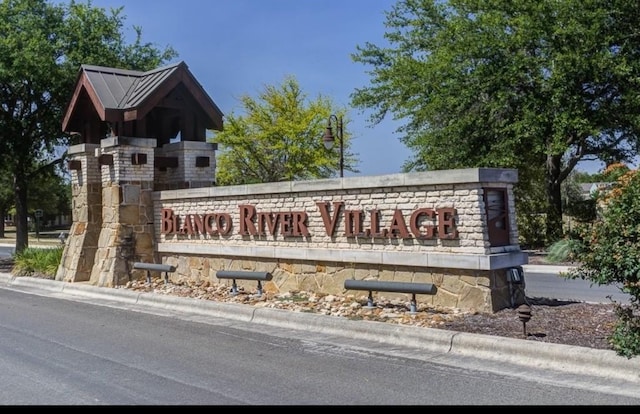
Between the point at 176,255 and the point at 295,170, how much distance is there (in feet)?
73.9

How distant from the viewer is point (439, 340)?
26.5 feet

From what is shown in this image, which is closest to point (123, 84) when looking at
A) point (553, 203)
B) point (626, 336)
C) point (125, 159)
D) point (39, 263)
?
point (125, 159)

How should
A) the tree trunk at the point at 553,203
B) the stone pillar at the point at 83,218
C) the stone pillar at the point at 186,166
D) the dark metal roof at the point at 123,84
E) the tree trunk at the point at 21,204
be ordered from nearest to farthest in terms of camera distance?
the dark metal roof at the point at 123,84 → the stone pillar at the point at 83,218 → the stone pillar at the point at 186,166 → the tree trunk at the point at 21,204 → the tree trunk at the point at 553,203

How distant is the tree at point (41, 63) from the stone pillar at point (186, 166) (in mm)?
6001

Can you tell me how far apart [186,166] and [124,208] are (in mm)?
2011

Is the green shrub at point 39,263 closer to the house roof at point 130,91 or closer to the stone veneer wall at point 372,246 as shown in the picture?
the house roof at point 130,91

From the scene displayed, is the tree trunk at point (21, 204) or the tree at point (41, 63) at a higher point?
the tree at point (41, 63)

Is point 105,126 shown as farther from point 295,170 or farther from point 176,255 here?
point 295,170

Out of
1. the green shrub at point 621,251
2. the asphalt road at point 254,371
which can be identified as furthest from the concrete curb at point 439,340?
the green shrub at point 621,251

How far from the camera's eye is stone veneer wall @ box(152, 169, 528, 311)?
988 cm

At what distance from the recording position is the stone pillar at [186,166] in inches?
662

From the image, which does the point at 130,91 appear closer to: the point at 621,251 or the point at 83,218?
the point at 83,218

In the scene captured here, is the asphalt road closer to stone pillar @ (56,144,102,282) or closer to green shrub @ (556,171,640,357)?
green shrub @ (556,171,640,357)
